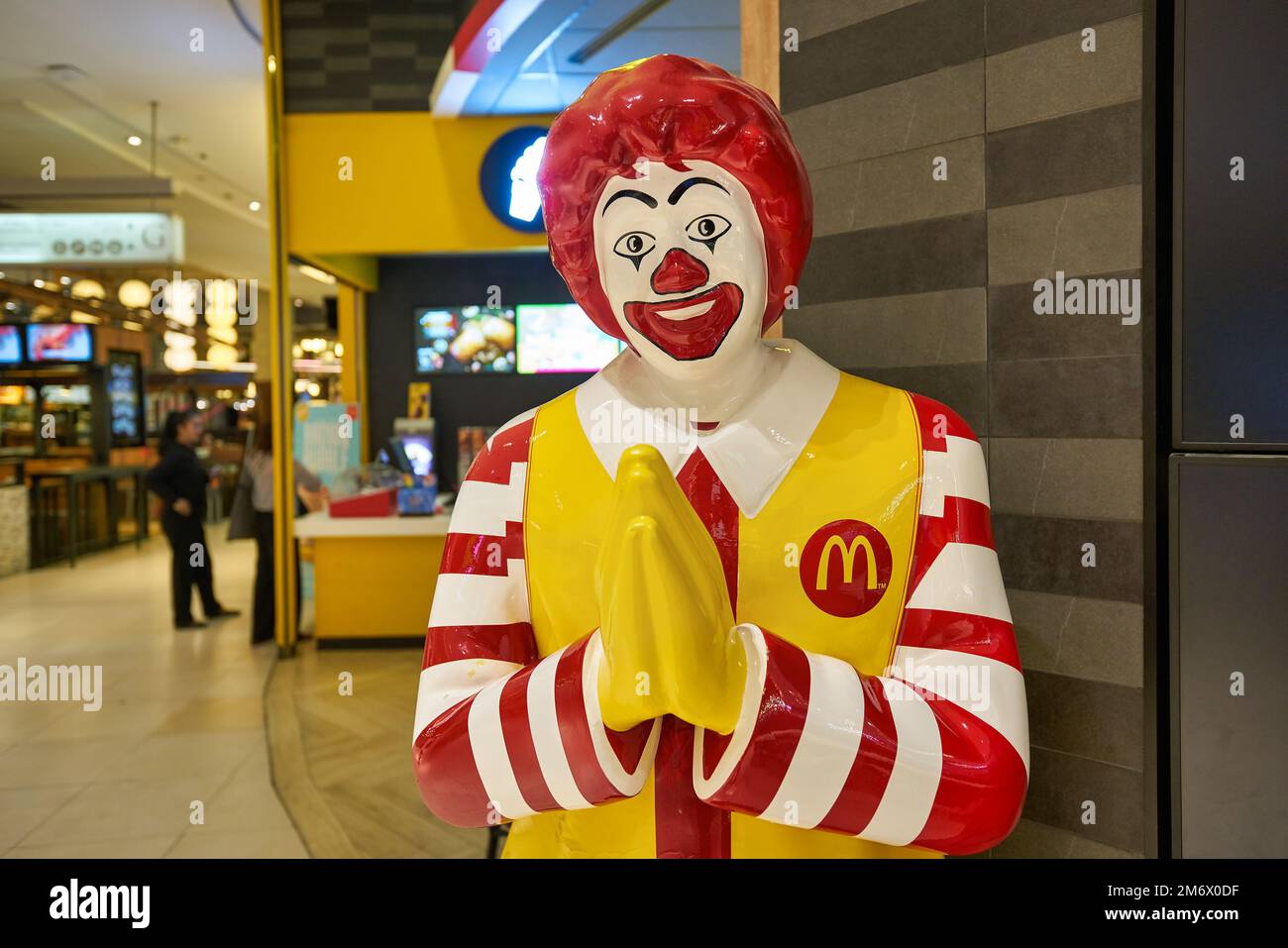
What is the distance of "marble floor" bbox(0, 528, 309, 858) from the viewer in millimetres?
3148

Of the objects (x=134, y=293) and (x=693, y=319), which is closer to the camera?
(x=693, y=319)

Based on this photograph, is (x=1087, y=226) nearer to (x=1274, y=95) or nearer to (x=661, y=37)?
(x=1274, y=95)

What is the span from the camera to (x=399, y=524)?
5457 millimetres

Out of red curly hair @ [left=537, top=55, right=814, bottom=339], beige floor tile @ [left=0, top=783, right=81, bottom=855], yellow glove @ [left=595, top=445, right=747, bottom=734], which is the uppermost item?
red curly hair @ [left=537, top=55, right=814, bottom=339]

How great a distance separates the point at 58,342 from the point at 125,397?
4.58 ft

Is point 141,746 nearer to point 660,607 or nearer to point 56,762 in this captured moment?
point 56,762

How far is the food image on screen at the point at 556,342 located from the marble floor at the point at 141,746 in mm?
2910

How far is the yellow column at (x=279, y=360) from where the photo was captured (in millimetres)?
5309

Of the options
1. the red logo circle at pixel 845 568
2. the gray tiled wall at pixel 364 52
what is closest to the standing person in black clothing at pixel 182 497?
the gray tiled wall at pixel 364 52

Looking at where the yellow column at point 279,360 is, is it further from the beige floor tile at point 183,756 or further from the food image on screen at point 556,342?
the food image on screen at point 556,342

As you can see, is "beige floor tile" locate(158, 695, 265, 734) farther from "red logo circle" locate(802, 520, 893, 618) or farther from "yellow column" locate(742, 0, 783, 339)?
"red logo circle" locate(802, 520, 893, 618)

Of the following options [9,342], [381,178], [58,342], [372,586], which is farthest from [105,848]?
[9,342]

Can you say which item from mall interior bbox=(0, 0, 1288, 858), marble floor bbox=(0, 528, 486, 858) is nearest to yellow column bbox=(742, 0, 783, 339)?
mall interior bbox=(0, 0, 1288, 858)

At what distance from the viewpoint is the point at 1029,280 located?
1426mm
